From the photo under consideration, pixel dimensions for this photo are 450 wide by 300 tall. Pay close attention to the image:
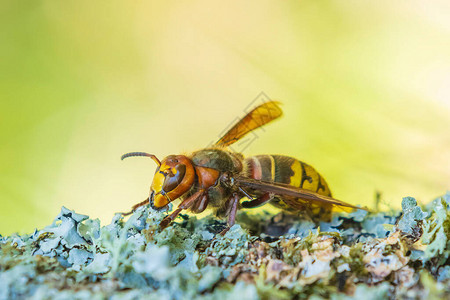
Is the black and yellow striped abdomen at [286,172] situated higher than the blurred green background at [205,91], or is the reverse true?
the blurred green background at [205,91]

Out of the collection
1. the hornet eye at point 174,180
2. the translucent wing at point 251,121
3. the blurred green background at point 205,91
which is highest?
the blurred green background at point 205,91

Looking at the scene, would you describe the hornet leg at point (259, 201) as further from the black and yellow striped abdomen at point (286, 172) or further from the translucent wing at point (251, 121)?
the translucent wing at point (251, 121)

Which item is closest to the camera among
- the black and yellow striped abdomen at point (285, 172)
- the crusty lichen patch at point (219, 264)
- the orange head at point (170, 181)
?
the crusty lichen patch at point (219, 264)

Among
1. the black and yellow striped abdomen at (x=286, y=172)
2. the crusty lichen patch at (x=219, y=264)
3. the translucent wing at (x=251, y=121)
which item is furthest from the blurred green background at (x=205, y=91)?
the crusty lichen patch at (x=219, y=264)

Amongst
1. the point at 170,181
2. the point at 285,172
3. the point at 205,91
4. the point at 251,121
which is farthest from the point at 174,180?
the point at 205,91

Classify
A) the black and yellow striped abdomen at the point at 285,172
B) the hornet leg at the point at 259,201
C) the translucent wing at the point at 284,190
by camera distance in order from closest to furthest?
the translucent wing at the point at 284,190
the hornet leg at the point at 259,201
the black and yellow striped abdomen at the point at 285,172

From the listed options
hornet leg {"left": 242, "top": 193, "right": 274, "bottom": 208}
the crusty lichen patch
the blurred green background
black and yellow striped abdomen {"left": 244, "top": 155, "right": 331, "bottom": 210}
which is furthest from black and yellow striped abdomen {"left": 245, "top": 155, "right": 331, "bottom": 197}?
the blurred green background
